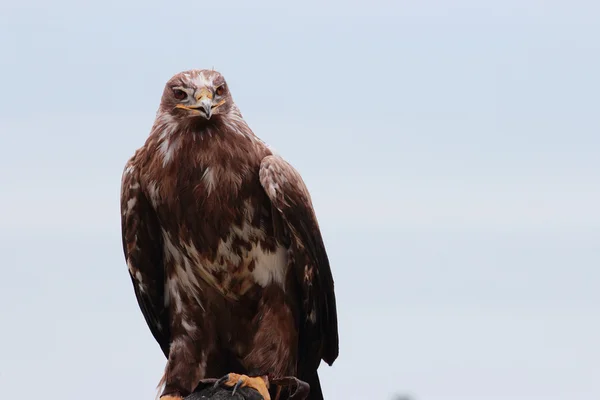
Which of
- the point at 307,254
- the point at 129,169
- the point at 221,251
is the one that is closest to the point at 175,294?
the point at 221,251

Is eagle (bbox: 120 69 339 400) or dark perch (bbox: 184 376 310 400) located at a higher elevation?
eagle (bbox: 120 69 339 400)

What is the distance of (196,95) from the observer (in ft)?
34.4

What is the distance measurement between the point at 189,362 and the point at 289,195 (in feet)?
4.92

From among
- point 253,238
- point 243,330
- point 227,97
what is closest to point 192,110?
point 227,97

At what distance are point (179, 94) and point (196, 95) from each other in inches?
7.5

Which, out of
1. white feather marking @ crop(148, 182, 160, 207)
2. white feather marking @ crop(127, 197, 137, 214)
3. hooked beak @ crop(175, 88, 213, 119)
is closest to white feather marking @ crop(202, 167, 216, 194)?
white feather marking @ crop(148, 182, 160, 207)

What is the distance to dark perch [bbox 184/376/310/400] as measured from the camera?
10539mm

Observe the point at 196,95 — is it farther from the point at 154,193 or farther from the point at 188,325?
the point at 188,325

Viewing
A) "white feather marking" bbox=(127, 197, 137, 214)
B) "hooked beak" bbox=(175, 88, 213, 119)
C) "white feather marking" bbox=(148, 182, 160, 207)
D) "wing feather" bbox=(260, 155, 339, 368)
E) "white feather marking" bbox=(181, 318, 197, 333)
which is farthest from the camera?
"white feather marking" bbox=(181, 318, 197, 333)

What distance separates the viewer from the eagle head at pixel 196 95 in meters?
10.5

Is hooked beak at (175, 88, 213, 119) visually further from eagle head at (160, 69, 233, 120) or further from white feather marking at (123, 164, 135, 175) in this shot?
white feather marking at (123, 164, 135, 175)

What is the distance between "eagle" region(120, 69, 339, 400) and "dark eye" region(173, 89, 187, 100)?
0.02 metres

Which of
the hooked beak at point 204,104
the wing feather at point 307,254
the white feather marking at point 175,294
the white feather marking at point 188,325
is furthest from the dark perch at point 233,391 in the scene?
the hooked beak at point 204,104

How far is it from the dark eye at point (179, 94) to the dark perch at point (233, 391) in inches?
77.1
